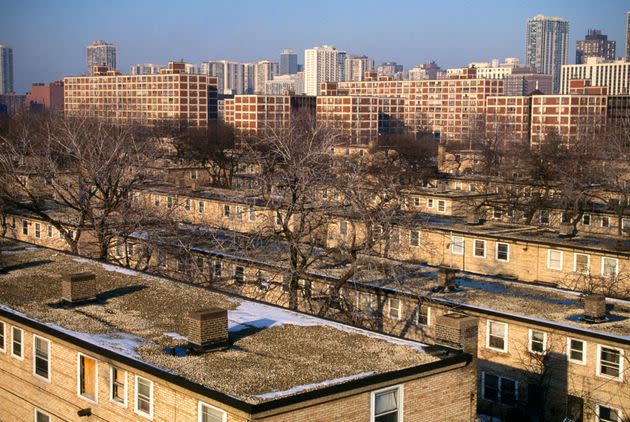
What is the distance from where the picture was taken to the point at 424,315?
104 feet

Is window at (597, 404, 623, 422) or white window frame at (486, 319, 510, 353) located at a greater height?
white window frame at (486, 319, 510, 353)

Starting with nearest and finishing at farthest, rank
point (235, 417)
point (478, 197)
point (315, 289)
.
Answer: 1. point (235, 417)
2. point (315, 289)
3. point (478, 197)

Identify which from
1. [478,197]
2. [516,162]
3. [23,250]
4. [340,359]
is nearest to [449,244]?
[478,197]

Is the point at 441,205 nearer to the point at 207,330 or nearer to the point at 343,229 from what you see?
the point at 343,229

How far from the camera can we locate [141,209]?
138 ft

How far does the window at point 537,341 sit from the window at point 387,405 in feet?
34.9

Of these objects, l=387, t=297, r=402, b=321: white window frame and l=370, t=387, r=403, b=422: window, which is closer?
l=370, t=387, r=403, b=422: window

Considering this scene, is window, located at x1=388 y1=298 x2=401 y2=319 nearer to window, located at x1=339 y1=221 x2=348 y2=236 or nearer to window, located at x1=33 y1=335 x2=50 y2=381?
window, located at x1=33 y1=335 x2=50 y2=381

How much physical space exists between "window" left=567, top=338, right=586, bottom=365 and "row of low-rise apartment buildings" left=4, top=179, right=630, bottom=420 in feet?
0.10

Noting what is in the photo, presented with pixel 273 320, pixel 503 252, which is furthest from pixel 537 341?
pixel 503 252

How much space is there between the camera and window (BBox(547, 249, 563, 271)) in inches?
1671

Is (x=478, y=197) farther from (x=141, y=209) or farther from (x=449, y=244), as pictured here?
(x=141, y=209)

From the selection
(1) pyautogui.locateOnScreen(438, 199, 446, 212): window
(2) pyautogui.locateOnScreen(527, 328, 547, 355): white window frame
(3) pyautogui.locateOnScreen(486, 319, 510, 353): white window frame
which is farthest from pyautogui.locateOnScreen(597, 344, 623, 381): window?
(1) pyautogui.locateOnScreen(438, 199, 446, 212): window

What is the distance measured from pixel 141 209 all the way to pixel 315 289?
1233 cm
